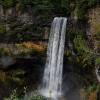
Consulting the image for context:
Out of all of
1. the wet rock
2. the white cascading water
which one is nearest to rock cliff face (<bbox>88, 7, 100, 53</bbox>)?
the white cascading water

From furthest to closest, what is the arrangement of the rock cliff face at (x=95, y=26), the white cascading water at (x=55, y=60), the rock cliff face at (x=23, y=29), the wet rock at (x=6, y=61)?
the rock cliff face at (x=23, y=29)
the wet rock at (x=6, y=61)
the white cascading water at (x=55, y=60)
the rock cliff face at (x=95, y=26)

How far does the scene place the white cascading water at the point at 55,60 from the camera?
22.2 meters

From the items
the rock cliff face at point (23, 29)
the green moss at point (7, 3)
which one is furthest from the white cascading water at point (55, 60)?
the green moss at point (7, 3)

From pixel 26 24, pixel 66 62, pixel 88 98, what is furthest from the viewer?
pixel 26 24

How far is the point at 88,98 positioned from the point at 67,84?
2466mm

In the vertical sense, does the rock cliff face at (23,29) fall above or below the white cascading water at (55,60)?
above

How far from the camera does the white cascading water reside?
22203mm

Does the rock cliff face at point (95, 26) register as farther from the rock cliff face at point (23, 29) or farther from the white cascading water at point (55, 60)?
the rock cliff face at point (23, 29)

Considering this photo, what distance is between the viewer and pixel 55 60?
22469mm

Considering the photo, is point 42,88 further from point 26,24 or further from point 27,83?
point 26,24

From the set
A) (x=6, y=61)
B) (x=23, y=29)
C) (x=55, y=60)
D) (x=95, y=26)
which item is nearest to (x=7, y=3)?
(x=23, y=29)

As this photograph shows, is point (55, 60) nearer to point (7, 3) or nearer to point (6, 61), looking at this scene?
point (6, 61)

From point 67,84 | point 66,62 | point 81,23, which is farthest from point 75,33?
point 67,84

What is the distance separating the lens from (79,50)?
21.7 m
